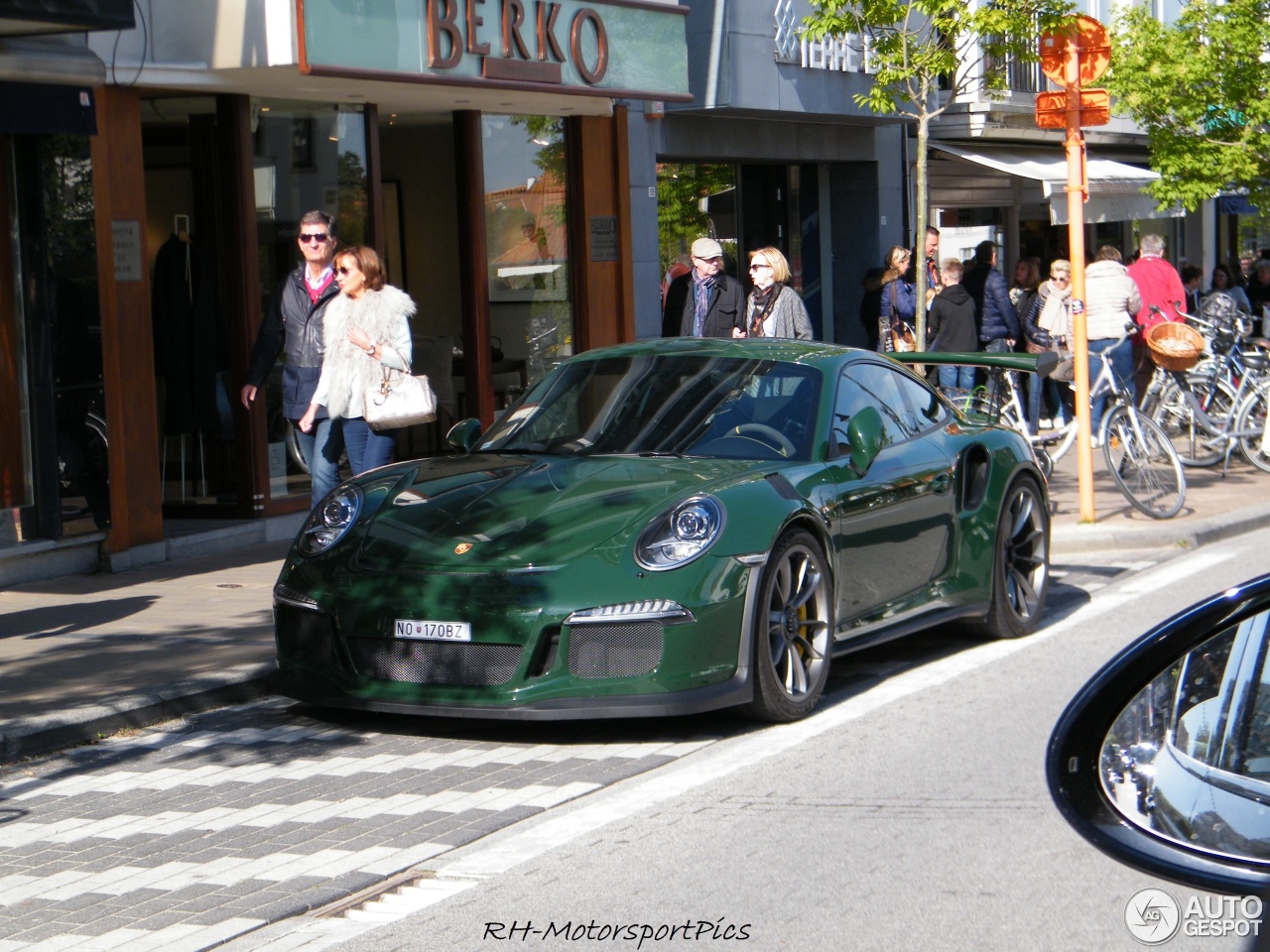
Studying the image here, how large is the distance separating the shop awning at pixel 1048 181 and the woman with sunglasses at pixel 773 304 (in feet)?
36.4

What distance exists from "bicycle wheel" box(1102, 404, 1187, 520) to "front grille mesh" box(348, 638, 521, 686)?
24.3ft

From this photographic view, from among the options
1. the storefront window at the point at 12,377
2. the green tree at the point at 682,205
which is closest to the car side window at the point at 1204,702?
the storefront window at the point at 12,377

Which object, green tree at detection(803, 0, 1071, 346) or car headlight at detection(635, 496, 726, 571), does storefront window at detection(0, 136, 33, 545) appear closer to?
car headlight at detection(635, 496, 726, 571)

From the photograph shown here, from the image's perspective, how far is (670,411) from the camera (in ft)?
25.7

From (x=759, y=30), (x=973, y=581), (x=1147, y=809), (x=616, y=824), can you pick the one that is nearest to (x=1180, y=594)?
(x=973, y=581)

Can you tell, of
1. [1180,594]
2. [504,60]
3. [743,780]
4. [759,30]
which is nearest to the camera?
[743,780]

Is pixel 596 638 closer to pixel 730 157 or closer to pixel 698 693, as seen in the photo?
pixel 698 693

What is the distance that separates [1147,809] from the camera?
7.32 ft

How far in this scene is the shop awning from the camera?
23.1 metres

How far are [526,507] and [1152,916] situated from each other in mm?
3040

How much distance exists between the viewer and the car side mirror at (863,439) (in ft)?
25.0

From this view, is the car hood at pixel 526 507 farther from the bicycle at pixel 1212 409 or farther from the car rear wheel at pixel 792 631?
the bicycle at pixel 1212 409

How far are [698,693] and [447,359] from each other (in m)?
9.40

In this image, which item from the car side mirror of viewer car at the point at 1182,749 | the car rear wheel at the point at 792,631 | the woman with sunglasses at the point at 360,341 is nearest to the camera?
the car side mirror of viewer car at the point at 1182,749
